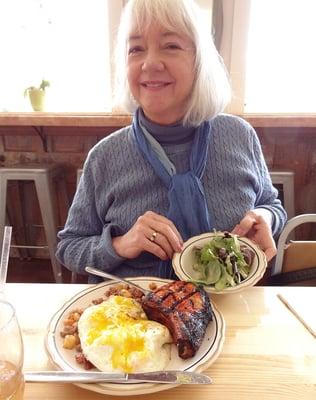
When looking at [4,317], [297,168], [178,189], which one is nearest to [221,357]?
[4,317]

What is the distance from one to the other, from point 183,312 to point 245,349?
129 mm

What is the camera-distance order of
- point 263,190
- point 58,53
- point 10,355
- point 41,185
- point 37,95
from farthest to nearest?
1. point 58,53
2. point 37,95
3. point 41,185
4. point 263,190
5. point 10,355

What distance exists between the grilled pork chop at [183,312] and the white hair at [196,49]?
2.00ft

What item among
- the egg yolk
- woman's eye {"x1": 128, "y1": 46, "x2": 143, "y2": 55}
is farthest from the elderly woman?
the egg yolk

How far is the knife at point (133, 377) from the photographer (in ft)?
1.57

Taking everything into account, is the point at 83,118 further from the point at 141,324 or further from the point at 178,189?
the point at 141,324

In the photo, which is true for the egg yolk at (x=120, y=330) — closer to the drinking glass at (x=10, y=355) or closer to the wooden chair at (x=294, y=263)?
the drinking glass at (x=10, y=355)

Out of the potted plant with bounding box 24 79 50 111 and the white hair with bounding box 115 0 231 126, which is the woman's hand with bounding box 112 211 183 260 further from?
the potted plant with bounding box 24 79 50 111

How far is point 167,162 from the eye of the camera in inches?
40.9

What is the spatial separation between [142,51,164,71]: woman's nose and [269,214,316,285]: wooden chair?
0.66m

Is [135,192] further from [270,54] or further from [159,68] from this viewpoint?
[270,54]

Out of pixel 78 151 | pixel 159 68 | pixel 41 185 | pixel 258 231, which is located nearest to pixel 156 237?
pixel 258 231

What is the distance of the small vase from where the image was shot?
2207mm

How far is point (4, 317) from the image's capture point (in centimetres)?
39
